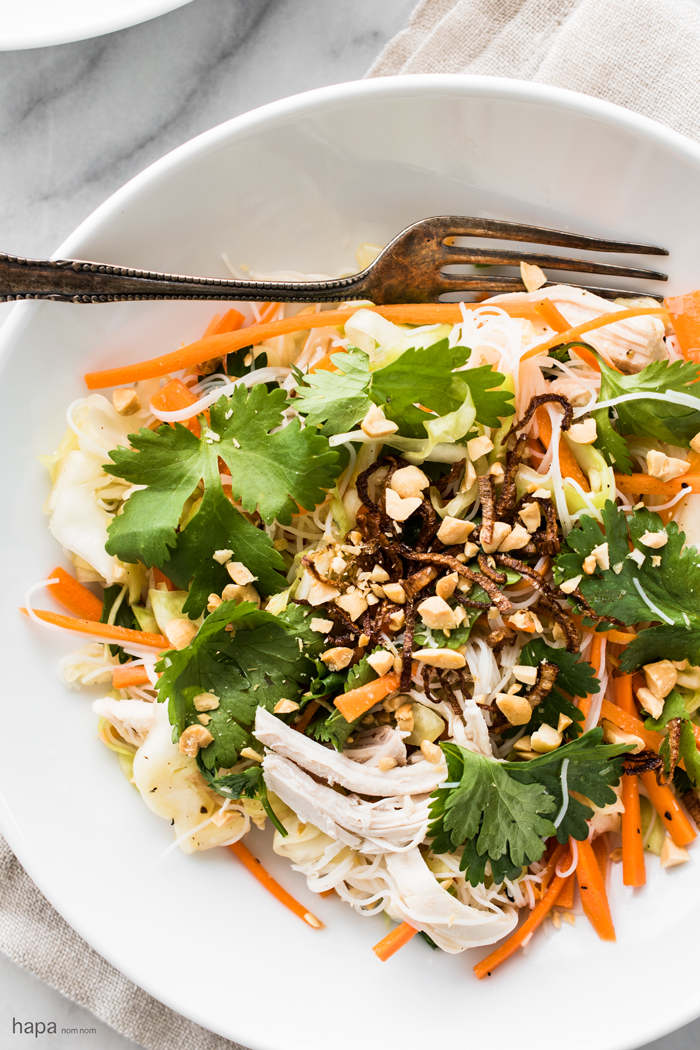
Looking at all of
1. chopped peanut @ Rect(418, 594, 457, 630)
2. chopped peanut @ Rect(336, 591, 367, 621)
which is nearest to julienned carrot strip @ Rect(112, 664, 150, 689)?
chopped peanut @ Rect(336, 591, 367, 621)

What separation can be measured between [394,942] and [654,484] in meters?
1.57

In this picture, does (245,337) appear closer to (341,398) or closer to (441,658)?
(341,398)

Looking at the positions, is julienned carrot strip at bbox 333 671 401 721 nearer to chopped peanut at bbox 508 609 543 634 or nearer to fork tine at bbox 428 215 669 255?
chopped peanut at bbox 508 609 543 634

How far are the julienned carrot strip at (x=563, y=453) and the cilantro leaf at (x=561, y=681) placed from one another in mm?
484

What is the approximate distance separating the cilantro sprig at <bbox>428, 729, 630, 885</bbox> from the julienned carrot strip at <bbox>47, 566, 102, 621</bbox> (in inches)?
46.5

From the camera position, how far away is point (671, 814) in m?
2.30

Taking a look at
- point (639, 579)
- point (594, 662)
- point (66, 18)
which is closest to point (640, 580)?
point (639, 579)

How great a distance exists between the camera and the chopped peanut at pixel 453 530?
213 centimetres

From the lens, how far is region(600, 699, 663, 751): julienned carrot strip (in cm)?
225

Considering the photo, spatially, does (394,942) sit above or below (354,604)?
below

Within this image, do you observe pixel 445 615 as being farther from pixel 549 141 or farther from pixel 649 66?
pixel 649 66

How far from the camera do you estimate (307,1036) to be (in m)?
2.25

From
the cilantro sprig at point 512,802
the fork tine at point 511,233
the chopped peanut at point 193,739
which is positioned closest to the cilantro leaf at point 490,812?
the cilantro sprig at point 512,802

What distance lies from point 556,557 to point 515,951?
49.6 inches
